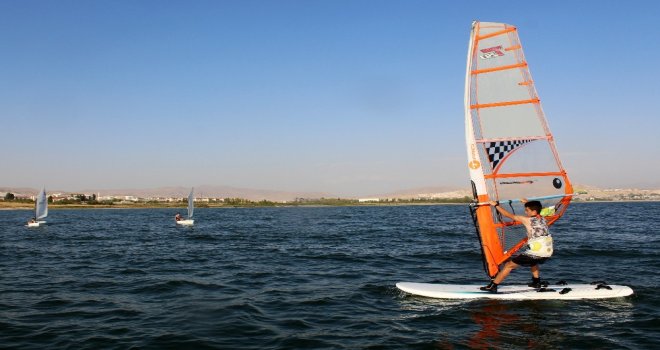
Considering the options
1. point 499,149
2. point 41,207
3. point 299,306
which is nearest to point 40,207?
point 41,207

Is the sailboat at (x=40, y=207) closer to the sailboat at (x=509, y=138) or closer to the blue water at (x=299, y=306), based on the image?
the blue water at (x=299, y=306)

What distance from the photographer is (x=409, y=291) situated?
1402 cm

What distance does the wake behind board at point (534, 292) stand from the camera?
1288 cm

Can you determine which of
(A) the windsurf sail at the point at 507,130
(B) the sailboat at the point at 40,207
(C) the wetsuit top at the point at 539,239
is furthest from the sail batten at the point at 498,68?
(B) the sailboat at the point at 40,207

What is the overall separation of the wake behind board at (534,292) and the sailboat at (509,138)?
27 millimetres

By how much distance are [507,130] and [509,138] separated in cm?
22

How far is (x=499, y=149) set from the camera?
42.4 feet

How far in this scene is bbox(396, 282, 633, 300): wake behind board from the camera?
1288cm

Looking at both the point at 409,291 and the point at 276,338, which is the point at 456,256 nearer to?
the point at 409,291

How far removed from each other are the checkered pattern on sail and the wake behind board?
3.45 m

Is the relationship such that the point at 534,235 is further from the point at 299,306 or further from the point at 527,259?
the point at 299,306

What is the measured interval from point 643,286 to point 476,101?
27.5 feet

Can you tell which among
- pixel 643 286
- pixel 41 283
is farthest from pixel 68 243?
pixel 643 286

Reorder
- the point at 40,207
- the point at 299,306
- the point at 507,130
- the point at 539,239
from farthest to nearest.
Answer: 1. the point at 40,207
2. the point at 299,306
3. the point at 507,130
4. the point at 539,239
